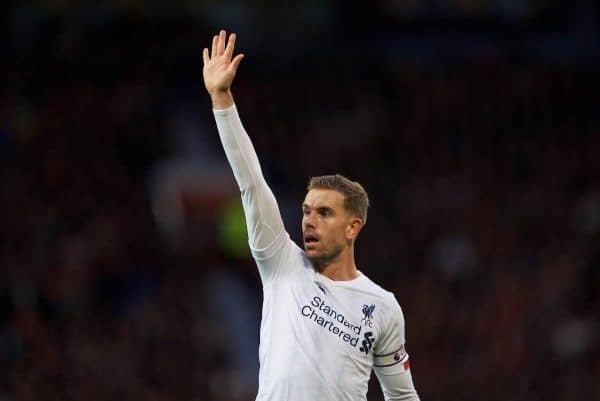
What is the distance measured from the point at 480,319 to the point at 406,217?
2409mm

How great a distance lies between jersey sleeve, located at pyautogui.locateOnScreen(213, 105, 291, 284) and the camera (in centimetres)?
464

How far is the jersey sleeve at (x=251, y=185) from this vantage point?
464 centimetres

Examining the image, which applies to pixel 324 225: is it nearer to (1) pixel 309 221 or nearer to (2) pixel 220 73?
(1) pixel 309 221

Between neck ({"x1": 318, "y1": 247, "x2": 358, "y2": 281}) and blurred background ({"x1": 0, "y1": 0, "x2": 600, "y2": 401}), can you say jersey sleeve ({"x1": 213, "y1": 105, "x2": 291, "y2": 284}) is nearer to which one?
neck ({"x1": 318, "y1": 247, "x2": 358, "y2": 281})

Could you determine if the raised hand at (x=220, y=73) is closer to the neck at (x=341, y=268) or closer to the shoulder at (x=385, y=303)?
the neck at (x=341, y=268)

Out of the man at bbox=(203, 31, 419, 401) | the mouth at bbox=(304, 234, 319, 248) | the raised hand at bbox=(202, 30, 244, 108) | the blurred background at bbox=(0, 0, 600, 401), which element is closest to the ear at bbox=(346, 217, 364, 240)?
the man at bbox=(203, 31, 419, 401)

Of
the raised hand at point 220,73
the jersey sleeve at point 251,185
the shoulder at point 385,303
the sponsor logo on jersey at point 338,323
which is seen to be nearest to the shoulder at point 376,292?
the shoulder at point 385,303

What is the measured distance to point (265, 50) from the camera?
18344 mm

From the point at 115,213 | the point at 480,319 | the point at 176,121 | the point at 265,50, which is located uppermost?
the point at 265,50

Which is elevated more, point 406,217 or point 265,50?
point 265,50

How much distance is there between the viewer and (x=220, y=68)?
15.6 feet

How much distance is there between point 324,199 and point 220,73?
72cm

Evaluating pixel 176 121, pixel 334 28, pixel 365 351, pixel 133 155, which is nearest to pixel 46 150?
pixel 133 155

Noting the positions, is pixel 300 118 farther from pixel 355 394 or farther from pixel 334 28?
pixel 355 394
